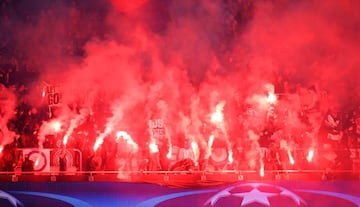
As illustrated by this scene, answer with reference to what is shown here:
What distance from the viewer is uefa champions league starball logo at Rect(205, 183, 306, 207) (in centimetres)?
727

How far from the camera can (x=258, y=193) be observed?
727 centimetres

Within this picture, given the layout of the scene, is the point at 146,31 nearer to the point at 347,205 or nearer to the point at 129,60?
the point at 129,60

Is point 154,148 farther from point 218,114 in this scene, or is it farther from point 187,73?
point 187,73

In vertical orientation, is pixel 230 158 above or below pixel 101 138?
below

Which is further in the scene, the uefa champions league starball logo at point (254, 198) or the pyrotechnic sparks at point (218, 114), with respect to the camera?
the pyrotechnic sparks at point (218, 114)

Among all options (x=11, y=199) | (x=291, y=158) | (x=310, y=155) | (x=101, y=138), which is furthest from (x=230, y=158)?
(x=11, y=199)

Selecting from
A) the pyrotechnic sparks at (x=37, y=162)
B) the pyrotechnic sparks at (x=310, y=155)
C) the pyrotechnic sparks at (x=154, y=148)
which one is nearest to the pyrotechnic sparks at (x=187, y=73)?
the pyrotechnic sparks at (x=154, y=148)

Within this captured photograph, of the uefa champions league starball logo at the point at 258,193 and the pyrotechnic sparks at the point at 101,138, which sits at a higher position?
the pyrotechnic sparks at the point at 101,138

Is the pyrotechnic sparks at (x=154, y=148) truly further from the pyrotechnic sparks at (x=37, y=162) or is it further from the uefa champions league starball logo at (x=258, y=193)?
the pyrotechnic sparks at (x=37, y=162)

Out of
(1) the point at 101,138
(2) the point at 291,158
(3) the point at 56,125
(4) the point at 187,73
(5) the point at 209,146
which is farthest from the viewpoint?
(4) the point at 187,73

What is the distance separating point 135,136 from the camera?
846 centimetres

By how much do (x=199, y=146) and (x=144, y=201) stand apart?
4.52 feet

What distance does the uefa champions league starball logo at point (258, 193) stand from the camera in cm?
727

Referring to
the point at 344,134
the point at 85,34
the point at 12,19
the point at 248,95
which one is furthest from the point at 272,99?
the point at 12,19
